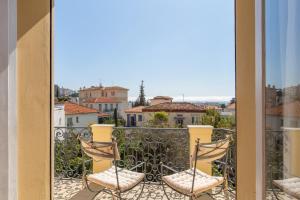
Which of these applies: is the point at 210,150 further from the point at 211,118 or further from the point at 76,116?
the point at 76,116

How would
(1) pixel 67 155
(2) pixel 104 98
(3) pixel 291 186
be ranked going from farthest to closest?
(2) pixel 104 98, (1) pixel 67 155, (3) pixel 291 186

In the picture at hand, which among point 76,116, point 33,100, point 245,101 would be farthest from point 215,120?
point 33,100

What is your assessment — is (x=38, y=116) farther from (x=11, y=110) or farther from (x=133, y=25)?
(x=133, y=25)

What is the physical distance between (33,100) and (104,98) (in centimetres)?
329

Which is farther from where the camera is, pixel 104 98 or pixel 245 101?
pixel 104 98

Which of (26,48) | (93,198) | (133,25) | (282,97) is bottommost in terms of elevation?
(93,198)

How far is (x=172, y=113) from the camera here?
4.81 meters

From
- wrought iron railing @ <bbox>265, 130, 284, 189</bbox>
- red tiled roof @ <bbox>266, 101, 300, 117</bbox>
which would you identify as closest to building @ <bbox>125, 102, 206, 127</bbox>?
wrought iron railing @ <bbox>265, 130, 284, 189</bbox>

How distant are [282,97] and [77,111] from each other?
13.2ft

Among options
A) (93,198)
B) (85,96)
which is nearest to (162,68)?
(85,96)

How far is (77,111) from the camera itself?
4777 mm

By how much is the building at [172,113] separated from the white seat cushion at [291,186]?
Result: 129 inches

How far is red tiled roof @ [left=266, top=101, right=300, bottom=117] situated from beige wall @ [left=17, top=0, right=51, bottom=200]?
1.39 metres

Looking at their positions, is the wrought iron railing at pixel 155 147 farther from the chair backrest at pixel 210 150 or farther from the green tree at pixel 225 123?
the chair backrest at pixel 210 150
